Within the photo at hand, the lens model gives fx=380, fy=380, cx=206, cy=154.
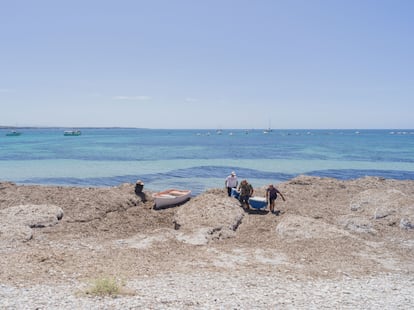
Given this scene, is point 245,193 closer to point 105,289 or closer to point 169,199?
point 169,199

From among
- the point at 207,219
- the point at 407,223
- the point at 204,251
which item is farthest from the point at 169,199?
the point at 407,223

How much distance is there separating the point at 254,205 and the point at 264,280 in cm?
866

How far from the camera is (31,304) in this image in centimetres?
898

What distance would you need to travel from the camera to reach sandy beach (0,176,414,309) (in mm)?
9781

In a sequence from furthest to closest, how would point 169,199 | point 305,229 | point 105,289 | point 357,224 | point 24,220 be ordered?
point 169,199 → point 357,224 → point 24,220 → point 305,229 → point 105,289

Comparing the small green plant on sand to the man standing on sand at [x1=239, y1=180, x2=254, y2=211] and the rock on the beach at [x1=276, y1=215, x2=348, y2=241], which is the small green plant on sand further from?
the man standing on sand at [x1=239, y1=180, x2=254, y2=211]

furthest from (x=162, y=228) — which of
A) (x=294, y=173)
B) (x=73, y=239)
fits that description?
(x=294, y=173)

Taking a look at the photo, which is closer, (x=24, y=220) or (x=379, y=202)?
(x=24, y=220)

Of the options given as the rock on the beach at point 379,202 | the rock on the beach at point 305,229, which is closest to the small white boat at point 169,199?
the rock on the beach at point 305,229

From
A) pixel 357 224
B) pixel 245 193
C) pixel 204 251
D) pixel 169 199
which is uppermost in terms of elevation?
pixel 245 193

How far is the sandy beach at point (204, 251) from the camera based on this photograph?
385 inches

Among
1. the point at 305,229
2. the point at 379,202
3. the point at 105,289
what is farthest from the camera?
the point at 379,202

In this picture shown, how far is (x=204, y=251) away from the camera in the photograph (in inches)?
555

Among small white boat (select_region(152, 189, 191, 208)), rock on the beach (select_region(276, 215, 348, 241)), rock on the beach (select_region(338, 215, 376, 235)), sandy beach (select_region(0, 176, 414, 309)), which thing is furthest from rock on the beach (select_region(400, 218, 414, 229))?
small white boat (select_region(152, 189, 191, 208))
